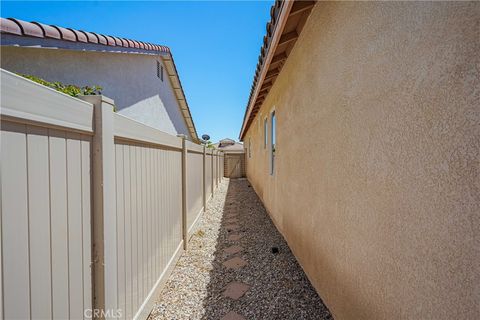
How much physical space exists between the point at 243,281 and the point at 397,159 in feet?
7.92

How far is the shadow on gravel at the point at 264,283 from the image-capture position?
2.31m

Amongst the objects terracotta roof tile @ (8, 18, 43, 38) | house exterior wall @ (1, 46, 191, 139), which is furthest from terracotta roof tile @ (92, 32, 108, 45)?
terracotta roof tile @ (8, 18, 43, 38)

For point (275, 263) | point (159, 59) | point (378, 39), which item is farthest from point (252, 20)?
point (275, 263)

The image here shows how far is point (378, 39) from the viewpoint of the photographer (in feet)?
4.89

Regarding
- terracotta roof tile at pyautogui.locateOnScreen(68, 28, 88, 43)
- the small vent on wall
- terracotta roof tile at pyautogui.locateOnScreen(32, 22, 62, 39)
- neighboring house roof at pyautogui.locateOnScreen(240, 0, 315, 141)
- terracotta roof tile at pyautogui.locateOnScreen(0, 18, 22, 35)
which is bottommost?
neighboring house roof at pyautogui.locateOnScreen(240, 0, 315, 141)

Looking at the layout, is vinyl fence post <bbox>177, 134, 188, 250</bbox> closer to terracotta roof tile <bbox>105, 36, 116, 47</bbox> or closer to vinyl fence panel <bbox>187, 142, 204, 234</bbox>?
vinyl fence panel <bbox>187, 142, 204, 234</bbox>

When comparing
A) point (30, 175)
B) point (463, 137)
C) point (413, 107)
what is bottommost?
point (30, 175)

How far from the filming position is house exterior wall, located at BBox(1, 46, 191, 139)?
15.3 feet

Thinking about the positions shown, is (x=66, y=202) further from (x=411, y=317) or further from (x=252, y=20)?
(x=252, y=20)

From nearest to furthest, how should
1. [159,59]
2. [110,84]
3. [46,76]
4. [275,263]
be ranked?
[275,263]
[46,76]
[110,84]
[159,59]

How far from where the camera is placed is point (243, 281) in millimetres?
2877

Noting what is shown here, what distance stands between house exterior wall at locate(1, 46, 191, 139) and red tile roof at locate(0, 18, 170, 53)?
52 cm

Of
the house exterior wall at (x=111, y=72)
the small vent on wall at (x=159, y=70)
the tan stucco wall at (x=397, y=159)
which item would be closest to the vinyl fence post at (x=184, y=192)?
the tan stucco wall at (x=397, y=159)

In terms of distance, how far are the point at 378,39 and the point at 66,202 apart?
2.16 m
